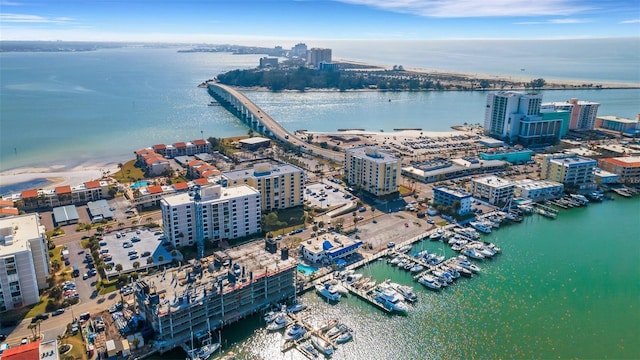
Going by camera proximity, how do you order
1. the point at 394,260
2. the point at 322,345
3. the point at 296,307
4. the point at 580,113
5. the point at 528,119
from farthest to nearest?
the point at 580,113
the point at 528,119
the point at 394,260
the point at 296,307
the point at 322,345

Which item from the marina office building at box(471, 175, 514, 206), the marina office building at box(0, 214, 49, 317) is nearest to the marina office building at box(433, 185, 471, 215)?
the marina office building at box(471, 175, 514, 206)

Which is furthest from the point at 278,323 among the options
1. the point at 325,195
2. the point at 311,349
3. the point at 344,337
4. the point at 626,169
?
the point at 626,169

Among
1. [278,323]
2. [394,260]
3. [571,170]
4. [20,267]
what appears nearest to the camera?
[278,323]

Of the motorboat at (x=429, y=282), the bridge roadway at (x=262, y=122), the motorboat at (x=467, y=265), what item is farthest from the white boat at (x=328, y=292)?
the bridge roadway at (x=262, y=122)

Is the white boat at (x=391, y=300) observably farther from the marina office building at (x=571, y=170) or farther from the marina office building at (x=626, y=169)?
the marina office building at (x=626, y=169)

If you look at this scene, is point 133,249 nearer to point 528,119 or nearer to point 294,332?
point 294,332
